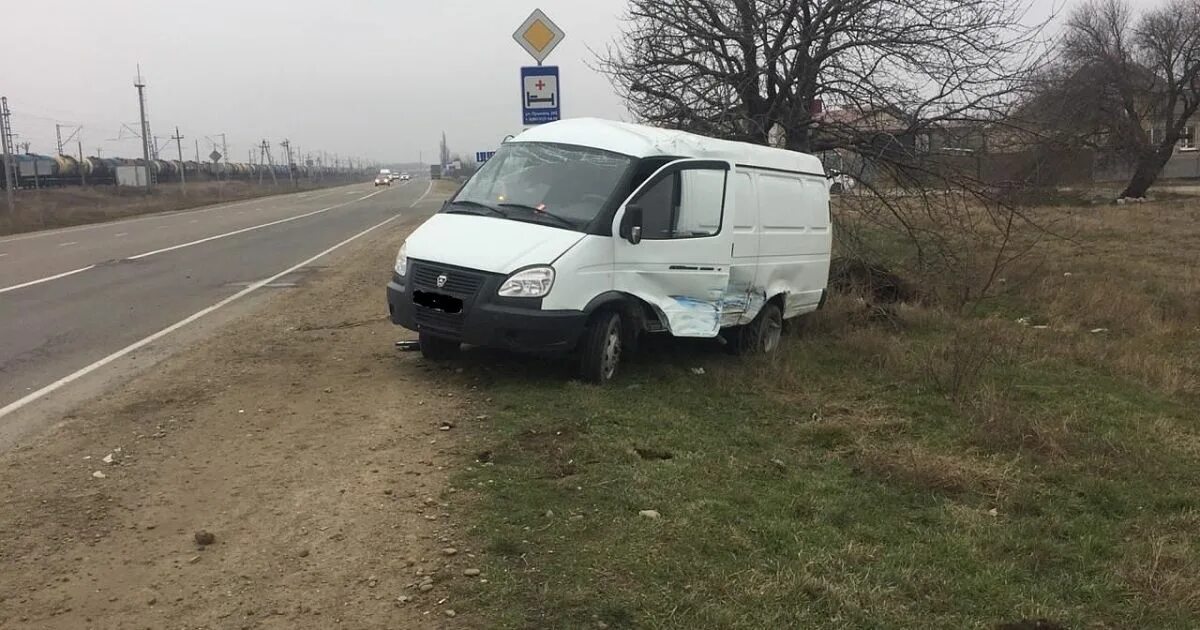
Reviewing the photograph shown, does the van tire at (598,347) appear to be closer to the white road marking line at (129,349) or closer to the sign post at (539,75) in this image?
the white road marking line at (129,349)

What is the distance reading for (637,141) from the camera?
297 inches

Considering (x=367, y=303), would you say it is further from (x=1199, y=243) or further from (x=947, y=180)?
(x=1199, y=243)

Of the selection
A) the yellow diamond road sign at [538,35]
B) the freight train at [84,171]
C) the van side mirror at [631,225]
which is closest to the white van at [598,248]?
the van side mirror at [631,225]

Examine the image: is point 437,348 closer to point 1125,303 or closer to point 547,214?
point 547,214

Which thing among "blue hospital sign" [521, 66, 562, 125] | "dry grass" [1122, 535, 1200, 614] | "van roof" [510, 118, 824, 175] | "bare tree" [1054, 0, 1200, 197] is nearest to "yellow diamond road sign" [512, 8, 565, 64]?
"blue hospital sign" [521, 66, 562, 125]

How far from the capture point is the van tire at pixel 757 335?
28.6 ft

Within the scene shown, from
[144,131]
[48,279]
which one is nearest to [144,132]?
[144,131]

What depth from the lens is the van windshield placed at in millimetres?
7145

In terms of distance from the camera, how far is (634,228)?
6988 millimetres

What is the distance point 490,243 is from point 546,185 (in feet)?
3.06

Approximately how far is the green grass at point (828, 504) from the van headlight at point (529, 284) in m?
0.78

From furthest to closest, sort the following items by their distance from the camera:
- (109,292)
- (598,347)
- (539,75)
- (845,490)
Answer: (539,75) < (109,292) < (598,347) < (845,490)

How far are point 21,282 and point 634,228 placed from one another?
1127 centimetres

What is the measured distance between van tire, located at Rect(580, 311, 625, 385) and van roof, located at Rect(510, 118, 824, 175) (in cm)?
147
